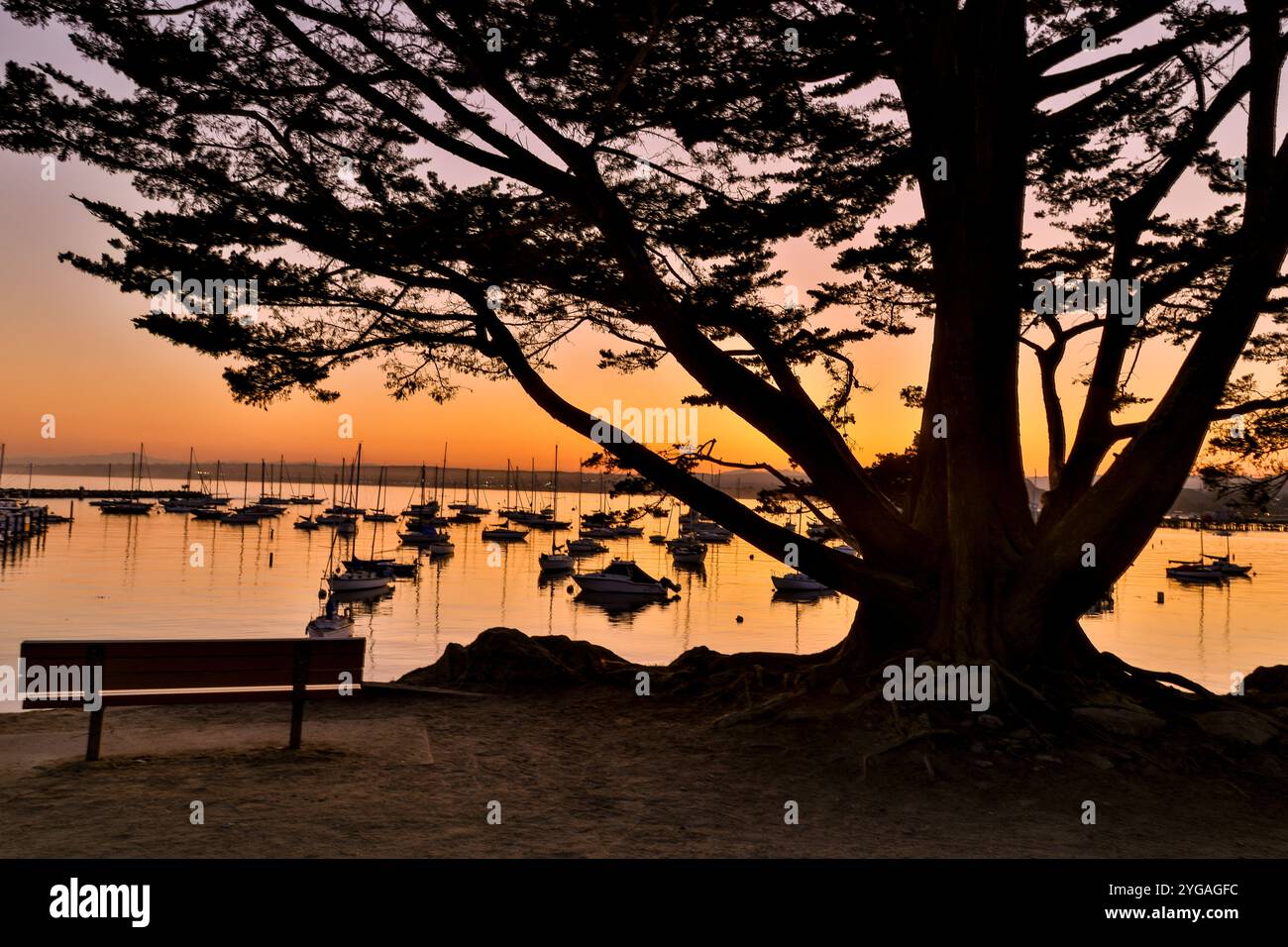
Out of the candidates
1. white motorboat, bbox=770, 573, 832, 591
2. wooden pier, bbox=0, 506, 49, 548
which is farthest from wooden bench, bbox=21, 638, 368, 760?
wooden pier, bbox=0, 506, 49, 548

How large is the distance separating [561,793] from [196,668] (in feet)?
8.84

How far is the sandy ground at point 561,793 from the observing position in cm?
483

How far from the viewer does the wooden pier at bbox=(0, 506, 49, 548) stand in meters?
75.9

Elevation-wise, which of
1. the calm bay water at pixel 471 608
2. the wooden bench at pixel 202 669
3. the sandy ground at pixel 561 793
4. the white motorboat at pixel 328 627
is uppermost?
the wooden bench at pixel 202 669

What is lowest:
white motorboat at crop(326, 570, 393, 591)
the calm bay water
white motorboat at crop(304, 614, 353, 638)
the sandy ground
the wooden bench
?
the calm bay water

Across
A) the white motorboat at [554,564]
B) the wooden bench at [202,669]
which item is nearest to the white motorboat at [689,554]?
the white motorboat at [554,564]

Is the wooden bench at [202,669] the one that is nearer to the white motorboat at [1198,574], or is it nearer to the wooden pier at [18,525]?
the wooden pier at [18,525]

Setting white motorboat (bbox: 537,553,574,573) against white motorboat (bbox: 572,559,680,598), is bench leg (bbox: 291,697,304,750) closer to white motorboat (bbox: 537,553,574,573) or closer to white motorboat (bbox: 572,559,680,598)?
white motorboat (bbox: 572,559,680,598)

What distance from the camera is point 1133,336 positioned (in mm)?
11211

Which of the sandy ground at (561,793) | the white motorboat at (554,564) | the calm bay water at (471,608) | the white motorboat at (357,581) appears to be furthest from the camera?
A: the white motorboat at (554,564)

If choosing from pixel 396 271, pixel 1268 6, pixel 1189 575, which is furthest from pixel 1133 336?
pixel 1189 575

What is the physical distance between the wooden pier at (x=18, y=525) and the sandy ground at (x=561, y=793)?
8123 centimetres

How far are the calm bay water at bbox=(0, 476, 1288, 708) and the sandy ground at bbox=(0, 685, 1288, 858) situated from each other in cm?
1948
